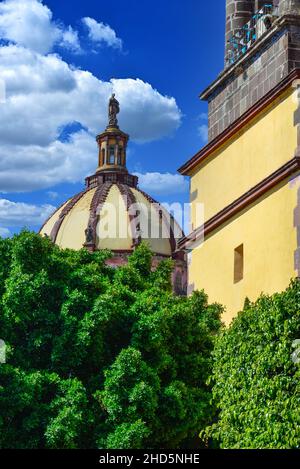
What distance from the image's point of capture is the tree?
1509 cm

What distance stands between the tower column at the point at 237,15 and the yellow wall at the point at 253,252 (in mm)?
3200

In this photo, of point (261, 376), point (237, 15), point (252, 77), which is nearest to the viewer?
point (261, 376)

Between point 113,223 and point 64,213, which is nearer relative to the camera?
point 64,213

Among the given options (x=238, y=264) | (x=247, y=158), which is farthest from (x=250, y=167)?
(x=238, y=264)

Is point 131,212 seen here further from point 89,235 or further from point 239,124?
point 239,124

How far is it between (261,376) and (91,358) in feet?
17.6

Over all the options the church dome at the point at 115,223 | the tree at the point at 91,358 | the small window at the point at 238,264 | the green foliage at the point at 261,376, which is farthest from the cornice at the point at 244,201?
the church dome at the point at 115,223

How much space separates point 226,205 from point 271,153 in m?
1.56

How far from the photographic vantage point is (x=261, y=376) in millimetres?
10828

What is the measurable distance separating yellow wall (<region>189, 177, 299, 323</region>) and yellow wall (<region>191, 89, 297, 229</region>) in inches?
17.4

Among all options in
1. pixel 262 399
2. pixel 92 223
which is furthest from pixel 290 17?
pixel 92 223

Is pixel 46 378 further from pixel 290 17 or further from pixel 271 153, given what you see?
pixel 290 17

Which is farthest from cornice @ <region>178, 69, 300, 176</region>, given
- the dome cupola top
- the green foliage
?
the dome cupola top

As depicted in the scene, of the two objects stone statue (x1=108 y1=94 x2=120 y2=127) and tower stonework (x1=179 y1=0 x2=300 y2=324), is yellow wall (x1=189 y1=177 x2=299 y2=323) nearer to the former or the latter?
tower stonework (x1=179 y1=0 x2=300 y2=324)
